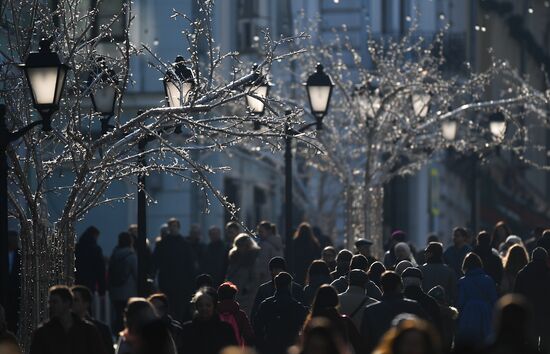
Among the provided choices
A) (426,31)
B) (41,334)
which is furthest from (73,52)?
(426,31)

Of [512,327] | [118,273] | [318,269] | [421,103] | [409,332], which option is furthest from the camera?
[421,103]

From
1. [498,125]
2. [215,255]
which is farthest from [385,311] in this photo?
[498,125]

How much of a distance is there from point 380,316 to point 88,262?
10282 mm

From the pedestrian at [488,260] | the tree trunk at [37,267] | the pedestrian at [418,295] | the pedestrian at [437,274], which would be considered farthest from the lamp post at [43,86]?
the pedestrian at [488,260]

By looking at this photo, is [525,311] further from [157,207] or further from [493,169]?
[493,169]

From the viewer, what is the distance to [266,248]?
22.6 metres

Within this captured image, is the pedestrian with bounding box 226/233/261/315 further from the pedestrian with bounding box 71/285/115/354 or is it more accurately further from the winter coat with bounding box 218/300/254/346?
the pedestrian with bounding box 71/285/115/354

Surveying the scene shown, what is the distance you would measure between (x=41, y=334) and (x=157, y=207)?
21967 millimetres

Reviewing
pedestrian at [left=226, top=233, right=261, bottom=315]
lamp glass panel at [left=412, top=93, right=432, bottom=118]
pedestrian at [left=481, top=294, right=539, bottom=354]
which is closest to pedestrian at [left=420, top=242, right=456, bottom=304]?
pedestrian at [left=226, top=233, right=261, bottom=315]

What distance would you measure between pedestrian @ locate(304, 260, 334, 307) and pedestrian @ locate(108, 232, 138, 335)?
20.9 ft

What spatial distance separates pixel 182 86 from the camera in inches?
696

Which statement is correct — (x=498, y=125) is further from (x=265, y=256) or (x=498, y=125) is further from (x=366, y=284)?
(x=366, y=284)

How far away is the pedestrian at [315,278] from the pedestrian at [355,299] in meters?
1.99

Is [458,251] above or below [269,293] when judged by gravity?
above
